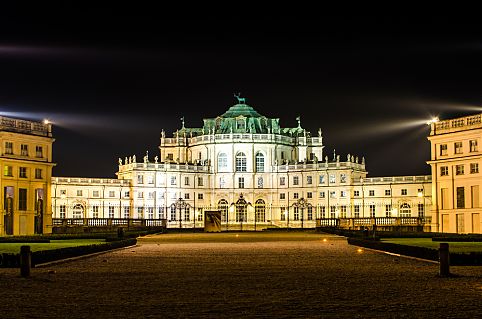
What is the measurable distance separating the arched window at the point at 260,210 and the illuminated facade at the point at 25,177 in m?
64.1

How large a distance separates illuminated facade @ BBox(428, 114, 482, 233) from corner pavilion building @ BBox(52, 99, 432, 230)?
37.7 metres

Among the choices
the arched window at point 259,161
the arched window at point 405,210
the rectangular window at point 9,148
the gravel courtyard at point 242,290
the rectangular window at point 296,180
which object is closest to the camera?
the gravel courtyard at point 242,290

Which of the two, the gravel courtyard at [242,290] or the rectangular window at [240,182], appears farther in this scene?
the rectangular window at [240,182]

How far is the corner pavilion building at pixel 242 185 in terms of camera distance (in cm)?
12812

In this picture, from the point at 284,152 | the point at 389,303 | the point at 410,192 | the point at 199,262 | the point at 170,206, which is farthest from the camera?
the point at 284,152

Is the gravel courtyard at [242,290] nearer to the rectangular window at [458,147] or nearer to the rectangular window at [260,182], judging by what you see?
the rectangular window at [458,147]

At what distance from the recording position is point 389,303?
18.6 metres

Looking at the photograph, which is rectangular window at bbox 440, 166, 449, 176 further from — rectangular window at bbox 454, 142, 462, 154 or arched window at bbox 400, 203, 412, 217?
arched window at bbox 400, 203, 412, 217

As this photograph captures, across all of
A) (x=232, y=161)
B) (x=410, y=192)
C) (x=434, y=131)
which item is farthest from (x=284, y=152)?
(x=434, y=131)

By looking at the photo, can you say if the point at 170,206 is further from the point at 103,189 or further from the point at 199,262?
the point at 199,262

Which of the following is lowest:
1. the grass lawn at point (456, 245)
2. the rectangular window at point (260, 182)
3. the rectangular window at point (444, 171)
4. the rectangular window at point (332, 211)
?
the grass lawn at point (456, 245)

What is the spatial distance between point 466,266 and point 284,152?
123 meters

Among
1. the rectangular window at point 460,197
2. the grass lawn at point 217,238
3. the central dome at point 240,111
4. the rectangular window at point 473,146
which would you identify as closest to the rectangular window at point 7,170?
the grass lawn at point 217,238

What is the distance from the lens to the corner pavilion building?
128125 millimetres
